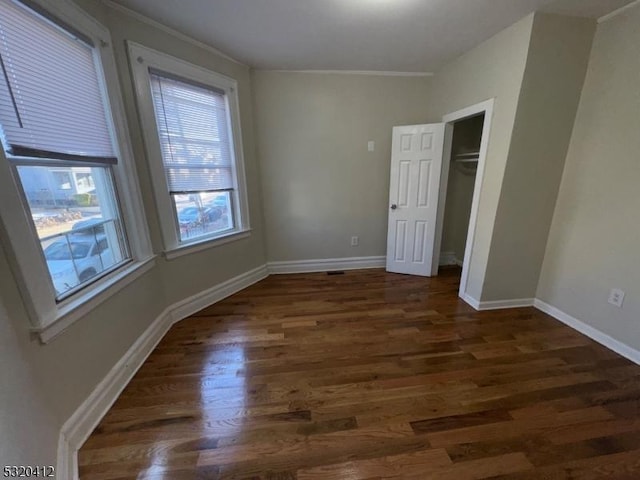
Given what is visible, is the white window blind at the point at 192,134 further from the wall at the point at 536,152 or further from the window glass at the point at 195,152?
the wall at the point at 536,152

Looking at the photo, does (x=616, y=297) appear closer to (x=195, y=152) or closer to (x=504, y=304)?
(x=504, y=304)

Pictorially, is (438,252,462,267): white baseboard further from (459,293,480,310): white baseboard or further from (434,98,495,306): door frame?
(459,293,480,310): white baseboard

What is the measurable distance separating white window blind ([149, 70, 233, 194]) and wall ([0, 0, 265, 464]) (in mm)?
214

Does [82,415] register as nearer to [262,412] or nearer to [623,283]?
[262,412]

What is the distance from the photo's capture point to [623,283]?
1.86 metres

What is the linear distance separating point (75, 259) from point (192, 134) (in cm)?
144

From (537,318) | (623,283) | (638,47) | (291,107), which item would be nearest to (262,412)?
(537,318)

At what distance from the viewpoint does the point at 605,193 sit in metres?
1.94

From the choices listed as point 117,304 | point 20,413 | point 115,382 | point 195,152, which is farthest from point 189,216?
point 20,413

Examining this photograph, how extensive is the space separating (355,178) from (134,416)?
3.04 m

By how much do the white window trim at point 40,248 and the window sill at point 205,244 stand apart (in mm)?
213

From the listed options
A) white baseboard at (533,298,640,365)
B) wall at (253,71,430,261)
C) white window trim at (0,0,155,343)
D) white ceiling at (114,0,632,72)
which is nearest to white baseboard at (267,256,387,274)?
wall at (253,71,430,261)

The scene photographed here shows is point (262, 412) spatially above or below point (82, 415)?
below

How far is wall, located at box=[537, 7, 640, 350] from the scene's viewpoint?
1.77 meters
